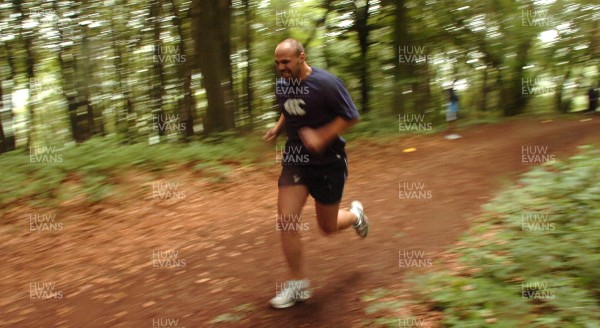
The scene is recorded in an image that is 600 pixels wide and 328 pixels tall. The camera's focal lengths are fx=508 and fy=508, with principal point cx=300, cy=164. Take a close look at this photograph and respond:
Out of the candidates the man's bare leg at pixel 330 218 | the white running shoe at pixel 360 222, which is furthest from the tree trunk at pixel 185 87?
the man's bare leg at pixel 330 218

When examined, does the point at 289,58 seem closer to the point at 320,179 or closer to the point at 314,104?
the point at 314,104

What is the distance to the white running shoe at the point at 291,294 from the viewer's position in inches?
166

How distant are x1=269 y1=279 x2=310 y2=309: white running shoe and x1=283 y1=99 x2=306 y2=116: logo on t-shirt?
1399 millimetres

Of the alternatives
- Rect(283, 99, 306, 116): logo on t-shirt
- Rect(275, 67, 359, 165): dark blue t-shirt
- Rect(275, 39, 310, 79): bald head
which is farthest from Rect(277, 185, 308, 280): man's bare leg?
Rect(275, 39, 310, 79): bald head

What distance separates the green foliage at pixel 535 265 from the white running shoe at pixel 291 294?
96 centimetres

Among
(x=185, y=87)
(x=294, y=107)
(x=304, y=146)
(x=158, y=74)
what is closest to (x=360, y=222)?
(x=304, y=146)

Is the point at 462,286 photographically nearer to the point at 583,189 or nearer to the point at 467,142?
the point at 583,189

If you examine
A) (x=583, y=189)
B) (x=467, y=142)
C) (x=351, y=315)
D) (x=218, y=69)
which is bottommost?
(x=467, y=142)

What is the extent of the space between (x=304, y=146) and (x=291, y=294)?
124 centimetres

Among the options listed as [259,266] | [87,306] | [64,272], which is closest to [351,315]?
[259,266]

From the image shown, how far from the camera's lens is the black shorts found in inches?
163

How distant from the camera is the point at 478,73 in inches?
624

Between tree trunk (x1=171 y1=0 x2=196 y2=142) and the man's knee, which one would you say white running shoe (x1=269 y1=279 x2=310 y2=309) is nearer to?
the man's knee

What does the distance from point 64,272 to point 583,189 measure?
5677 millimetres
